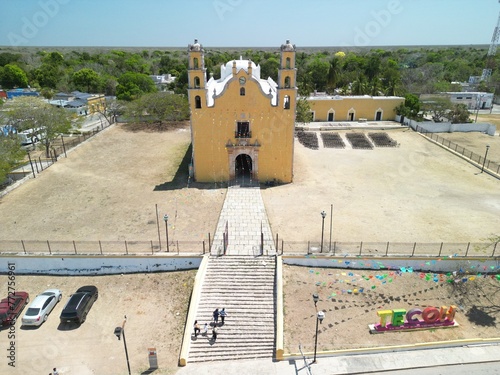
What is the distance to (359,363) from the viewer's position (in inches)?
574

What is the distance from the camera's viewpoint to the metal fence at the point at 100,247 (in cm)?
2045

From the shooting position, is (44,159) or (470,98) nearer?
(44,159)

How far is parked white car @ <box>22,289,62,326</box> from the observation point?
1647 centimetres

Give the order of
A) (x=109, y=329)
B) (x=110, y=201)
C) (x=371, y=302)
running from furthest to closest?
(x=110, y=201) < (x=371, y=302) < (x=109, y=329)

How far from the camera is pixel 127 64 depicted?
326 feet

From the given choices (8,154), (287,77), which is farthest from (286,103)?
(8,154)

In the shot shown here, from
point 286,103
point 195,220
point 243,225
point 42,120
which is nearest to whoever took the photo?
point 243,225

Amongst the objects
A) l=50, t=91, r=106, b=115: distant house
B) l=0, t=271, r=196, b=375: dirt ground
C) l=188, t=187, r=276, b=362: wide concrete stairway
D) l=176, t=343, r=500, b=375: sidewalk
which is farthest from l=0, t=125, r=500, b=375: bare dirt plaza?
l=50, t=91, r=106, b=115: distant house

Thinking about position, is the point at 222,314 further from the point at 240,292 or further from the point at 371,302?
the point at 371,302

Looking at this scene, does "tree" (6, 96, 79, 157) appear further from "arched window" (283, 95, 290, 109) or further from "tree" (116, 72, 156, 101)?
"arched window" (283, 95, 290, 109)

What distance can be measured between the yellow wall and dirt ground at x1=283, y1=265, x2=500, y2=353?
3684 centimetres

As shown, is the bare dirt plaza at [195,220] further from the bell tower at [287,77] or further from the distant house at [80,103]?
the distant house at [80,103]

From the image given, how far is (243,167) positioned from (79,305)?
19.5 meters

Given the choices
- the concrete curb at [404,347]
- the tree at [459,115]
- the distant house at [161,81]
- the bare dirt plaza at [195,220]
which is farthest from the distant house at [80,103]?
the tree at [459,115]
